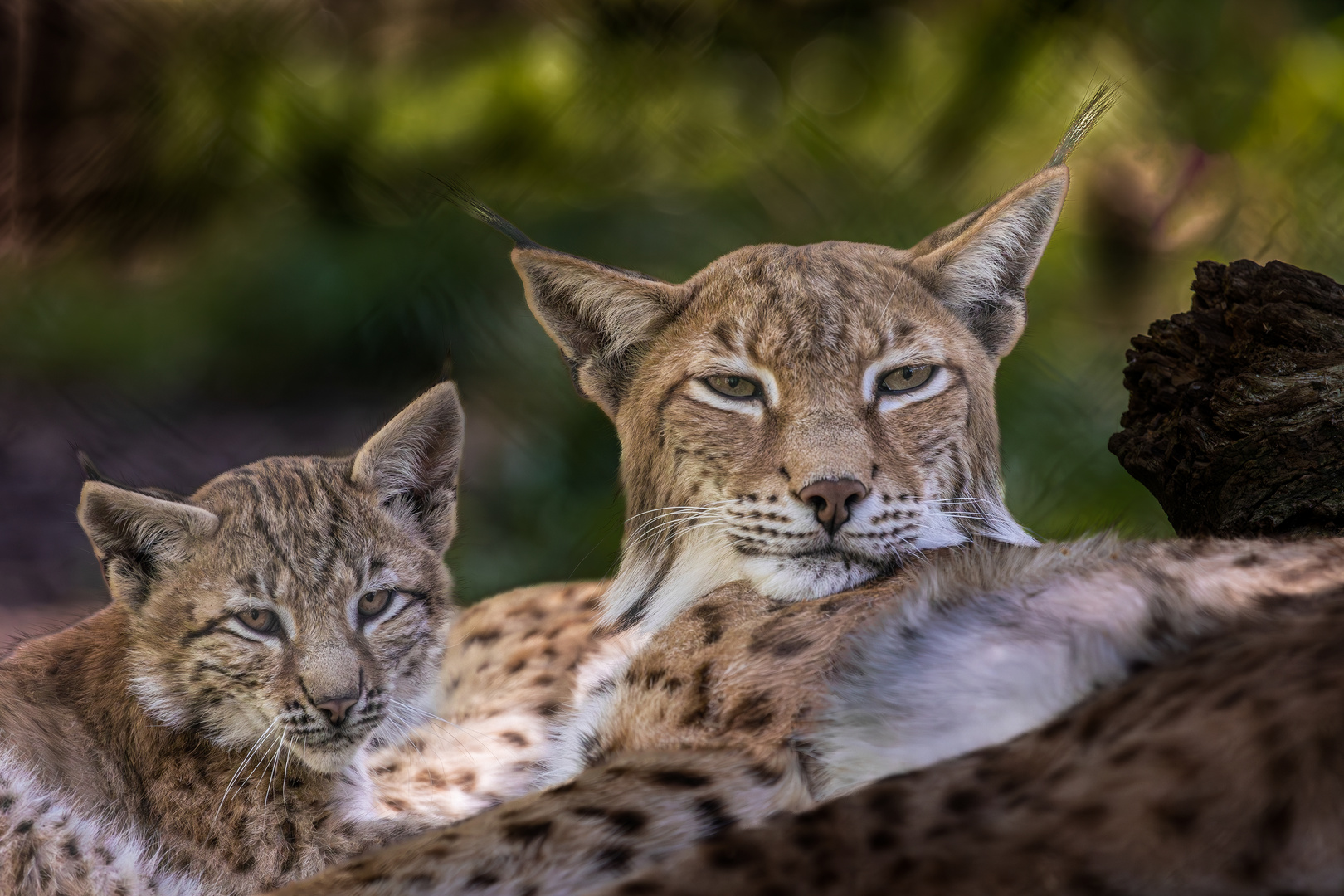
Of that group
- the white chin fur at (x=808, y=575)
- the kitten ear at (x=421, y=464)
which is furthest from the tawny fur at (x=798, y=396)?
the kitten ear at (x=421, y=464)

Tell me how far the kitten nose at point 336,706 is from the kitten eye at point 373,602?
125 millimetres

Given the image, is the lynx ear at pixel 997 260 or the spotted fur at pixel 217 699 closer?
the spotted fur at pixel 217 699

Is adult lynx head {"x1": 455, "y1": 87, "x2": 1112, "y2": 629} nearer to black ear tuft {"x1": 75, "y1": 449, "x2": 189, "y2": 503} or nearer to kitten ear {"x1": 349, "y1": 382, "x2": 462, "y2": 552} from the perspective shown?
kitten ear {"x1": 349, "y1": 382, "x2": 462, "y2": 552}

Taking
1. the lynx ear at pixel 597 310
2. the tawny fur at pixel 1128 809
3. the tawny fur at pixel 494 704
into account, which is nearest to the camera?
the tawny fur at pixel 1128 809

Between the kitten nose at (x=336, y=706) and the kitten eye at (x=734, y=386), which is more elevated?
the kitten eye at (x=734, y=386)

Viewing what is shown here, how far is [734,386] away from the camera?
1.51 m

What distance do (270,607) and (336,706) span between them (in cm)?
15

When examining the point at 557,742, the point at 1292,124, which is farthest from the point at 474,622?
the point at 1292,124

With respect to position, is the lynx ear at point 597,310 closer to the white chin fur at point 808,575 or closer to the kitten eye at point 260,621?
the white chin fur at point 808,575

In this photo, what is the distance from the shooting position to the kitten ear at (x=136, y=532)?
4.33 ft

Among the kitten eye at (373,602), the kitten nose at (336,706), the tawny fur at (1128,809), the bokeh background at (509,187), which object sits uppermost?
the bokeh background at (509,187)

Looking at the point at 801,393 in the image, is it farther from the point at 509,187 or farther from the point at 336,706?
the point at 509,187

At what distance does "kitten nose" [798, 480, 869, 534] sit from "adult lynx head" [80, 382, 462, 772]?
1.71 ft

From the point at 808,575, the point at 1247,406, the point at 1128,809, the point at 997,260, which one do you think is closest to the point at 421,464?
the point at 808,575
